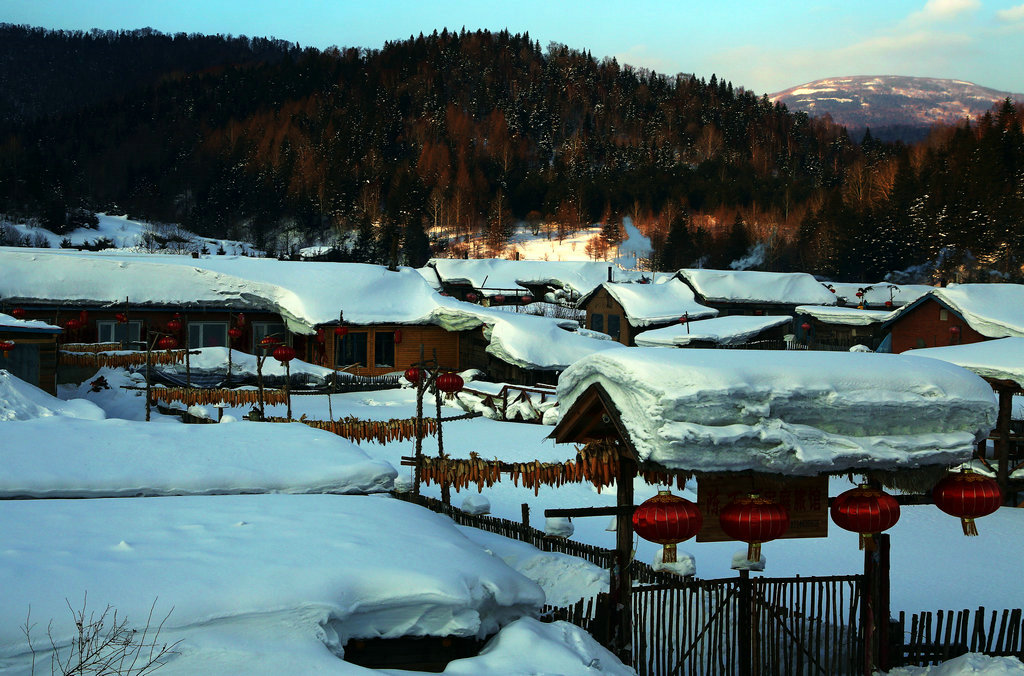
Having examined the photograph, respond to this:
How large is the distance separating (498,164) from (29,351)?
101 metres

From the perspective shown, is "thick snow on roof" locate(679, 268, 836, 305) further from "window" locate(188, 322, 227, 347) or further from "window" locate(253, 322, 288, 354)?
"window" locate(188, 322, 227, 347)

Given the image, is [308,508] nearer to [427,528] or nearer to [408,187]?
[427,528]

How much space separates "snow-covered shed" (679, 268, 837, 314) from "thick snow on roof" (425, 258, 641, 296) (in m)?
15.9

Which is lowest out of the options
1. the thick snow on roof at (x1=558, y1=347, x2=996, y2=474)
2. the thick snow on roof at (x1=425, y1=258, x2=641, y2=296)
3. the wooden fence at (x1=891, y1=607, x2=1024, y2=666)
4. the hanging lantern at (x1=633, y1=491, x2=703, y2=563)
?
the wooden fence at (x1=891, y1=607, x2=1024, y2=666)

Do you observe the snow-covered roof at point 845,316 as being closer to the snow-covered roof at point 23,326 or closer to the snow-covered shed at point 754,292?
the snow-covered shed at point 754,292

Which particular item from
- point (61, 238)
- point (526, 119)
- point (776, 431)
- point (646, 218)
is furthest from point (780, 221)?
point (776, 431)

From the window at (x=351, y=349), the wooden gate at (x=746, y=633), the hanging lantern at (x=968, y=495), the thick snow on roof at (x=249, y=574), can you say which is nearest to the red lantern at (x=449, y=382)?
the thick snow on roof at (x=249, y=574)

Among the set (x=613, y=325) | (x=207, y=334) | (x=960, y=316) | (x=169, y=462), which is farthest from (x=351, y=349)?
(x=960, y=316)

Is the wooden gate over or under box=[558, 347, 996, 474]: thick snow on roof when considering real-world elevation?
under

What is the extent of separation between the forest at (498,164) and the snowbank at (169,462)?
6369cm

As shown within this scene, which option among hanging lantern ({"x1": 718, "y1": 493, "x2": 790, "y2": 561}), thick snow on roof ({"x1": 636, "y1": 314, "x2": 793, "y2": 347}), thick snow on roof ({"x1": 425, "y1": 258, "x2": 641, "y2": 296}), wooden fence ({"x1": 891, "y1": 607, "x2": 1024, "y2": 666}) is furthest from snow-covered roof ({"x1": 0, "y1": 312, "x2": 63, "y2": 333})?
thick snow on roof ({"x1": 425, "y1": 258, "x2": 641, "y2": 296})

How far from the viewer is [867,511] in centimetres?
728

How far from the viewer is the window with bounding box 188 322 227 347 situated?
34156 mm

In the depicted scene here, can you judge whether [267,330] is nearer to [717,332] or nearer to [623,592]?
[717,332]
